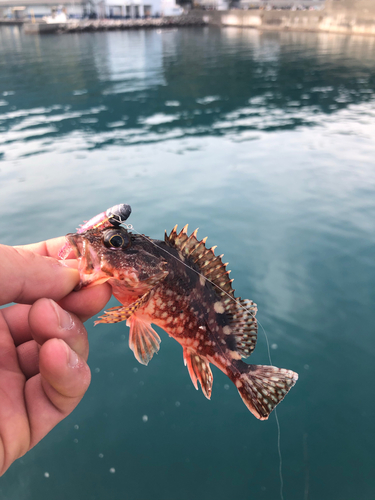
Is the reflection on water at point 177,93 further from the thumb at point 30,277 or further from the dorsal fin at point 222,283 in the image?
the thumb at point 30,277

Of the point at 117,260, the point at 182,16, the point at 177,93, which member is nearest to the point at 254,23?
the point at 182,16

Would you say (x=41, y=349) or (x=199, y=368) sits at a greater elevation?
(x=41, y=349)

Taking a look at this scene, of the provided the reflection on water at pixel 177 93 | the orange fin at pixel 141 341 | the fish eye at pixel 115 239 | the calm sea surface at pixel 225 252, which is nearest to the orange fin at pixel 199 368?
the orange fin at pixel 141 341

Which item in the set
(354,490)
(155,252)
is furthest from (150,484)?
(155,252)

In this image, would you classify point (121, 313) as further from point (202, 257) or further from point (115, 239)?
point (202, 257)

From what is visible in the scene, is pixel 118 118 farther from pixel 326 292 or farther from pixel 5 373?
pixel 5 373

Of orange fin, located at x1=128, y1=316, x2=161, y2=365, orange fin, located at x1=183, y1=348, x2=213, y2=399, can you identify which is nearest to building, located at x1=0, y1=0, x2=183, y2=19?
orange fin, located at x1=128, y1=316, x2=161, y2=365
